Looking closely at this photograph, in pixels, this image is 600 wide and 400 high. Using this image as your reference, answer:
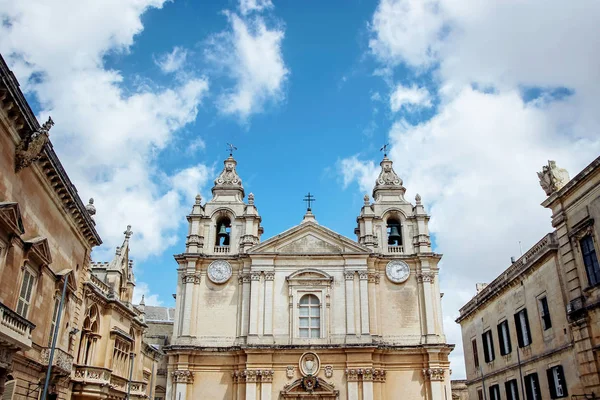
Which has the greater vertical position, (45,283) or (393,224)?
(393,224)

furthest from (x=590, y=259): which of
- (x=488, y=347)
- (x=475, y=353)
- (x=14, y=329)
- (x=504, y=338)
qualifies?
(x=14, y=329)

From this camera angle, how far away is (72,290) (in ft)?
66.2

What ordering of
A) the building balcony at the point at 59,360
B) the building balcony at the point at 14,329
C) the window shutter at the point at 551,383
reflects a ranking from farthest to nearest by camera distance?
the window shutter at the point at 551,383
the building balcony at the point at 59,360
the building balcony at the point at 14,329

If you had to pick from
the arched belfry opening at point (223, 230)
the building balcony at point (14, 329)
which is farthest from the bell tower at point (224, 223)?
the building balcony at point (14, 329)

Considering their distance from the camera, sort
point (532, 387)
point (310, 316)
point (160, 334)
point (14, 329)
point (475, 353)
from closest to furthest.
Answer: point (14, 329)
point (532, 387)
point (475, 353)
point (310, 316)
point (160, 334)

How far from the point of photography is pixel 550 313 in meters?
21.5

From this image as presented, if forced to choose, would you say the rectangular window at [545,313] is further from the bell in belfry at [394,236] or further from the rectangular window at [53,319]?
the rectangular window at [53,319]

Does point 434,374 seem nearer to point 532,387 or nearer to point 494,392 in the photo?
point 494,392

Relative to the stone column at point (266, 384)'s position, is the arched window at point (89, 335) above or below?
above

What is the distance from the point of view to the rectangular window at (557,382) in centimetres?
2059

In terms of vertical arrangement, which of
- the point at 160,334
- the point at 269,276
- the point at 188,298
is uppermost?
the point at 269,276

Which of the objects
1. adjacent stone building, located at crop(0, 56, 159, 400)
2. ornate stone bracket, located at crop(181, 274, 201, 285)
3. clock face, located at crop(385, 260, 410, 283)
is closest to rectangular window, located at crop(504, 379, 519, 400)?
clock face, located at crop(385, 260, 410, 283)

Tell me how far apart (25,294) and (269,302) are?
56.5 feet

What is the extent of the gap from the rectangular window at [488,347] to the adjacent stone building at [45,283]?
Result: 18.7 metres
